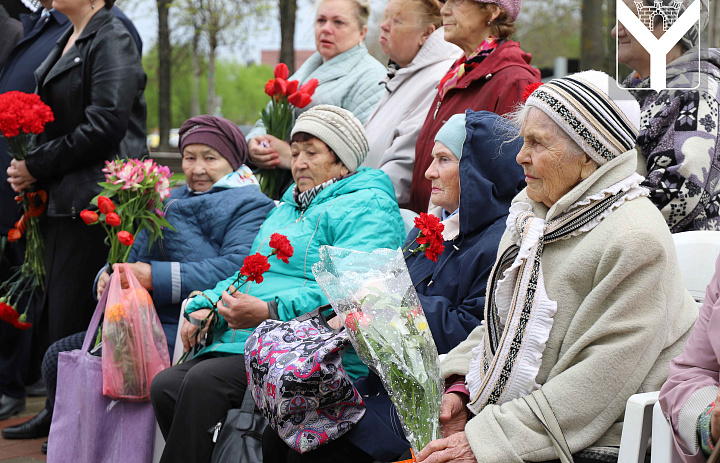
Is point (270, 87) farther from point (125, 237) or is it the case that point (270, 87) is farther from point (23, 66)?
point (23, 66)

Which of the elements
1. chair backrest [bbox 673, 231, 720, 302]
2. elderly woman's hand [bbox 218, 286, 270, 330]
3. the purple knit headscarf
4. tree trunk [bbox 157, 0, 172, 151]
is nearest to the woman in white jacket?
the purple knit headscarf

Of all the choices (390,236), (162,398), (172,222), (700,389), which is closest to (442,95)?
(390,236)

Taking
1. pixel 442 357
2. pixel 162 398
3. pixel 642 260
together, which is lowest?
pixel 162 398

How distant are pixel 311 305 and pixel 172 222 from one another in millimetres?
1163

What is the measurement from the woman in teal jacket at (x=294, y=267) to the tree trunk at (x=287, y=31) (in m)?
9.25

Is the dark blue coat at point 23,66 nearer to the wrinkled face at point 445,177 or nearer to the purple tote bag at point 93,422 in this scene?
the purple tote bag at point 93,422

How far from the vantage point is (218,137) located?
423 cm

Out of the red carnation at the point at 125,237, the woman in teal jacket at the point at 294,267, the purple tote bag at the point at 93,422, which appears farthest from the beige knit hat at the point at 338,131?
the purple tote bag at the point at 93,422

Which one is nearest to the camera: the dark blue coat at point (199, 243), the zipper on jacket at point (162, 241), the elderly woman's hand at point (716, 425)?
the elderly woman's hand at point (716, 425)

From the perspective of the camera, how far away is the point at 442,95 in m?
3.86

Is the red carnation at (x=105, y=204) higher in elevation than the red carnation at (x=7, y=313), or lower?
higher

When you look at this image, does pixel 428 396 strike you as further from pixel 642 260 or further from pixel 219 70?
pixel 219 70

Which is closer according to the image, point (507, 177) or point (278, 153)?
point (507, 177)

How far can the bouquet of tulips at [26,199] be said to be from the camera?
4.33 meters
